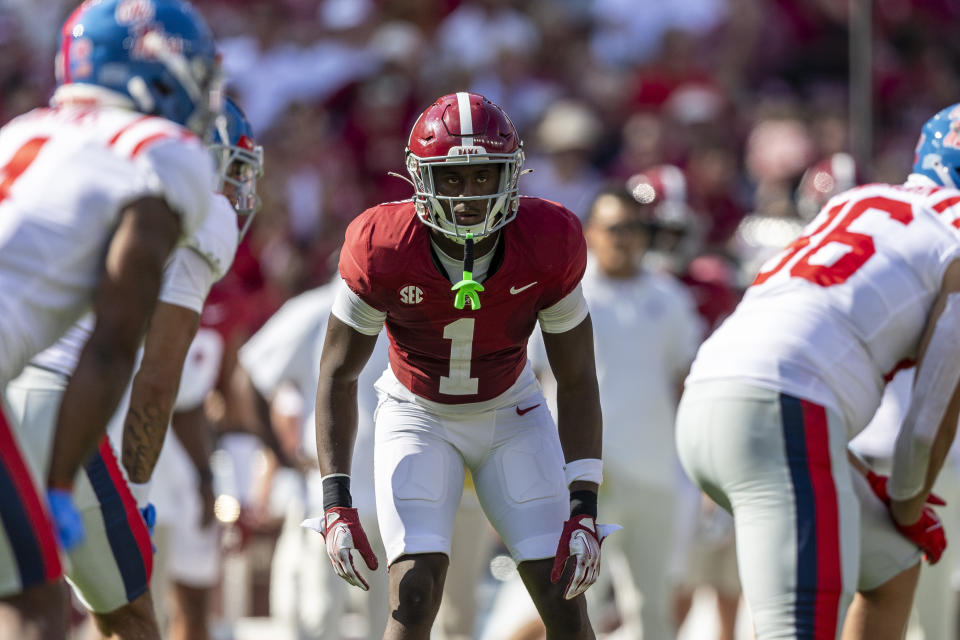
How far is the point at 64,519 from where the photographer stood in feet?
9.41

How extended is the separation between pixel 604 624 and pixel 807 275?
170 inches

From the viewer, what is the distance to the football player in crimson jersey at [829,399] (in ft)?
12.3

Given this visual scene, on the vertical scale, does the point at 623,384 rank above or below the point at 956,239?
below

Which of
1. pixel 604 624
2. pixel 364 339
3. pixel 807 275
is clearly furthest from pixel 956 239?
pixel 604 624

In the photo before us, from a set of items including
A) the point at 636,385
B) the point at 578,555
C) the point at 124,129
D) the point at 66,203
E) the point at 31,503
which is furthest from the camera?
the point at 636,385

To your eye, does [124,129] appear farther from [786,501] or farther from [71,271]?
[786,501]

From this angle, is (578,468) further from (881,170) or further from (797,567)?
(881,170)

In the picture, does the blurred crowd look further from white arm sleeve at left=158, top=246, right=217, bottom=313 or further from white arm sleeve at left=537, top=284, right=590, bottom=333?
white arm sleeve at left=537, top=284, right=590, bottom=333

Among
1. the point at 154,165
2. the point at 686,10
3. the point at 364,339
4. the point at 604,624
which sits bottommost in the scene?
the point at 604,624

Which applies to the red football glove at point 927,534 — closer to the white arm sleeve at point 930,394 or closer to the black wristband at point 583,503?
the white arm sleeve at point 930,394

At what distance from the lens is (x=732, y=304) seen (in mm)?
7582

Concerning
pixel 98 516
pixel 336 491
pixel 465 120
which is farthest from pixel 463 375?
pixel 98 516

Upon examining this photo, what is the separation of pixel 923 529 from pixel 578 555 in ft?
3.49

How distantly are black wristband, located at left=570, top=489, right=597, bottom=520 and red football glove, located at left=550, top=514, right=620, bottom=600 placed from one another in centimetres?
6
